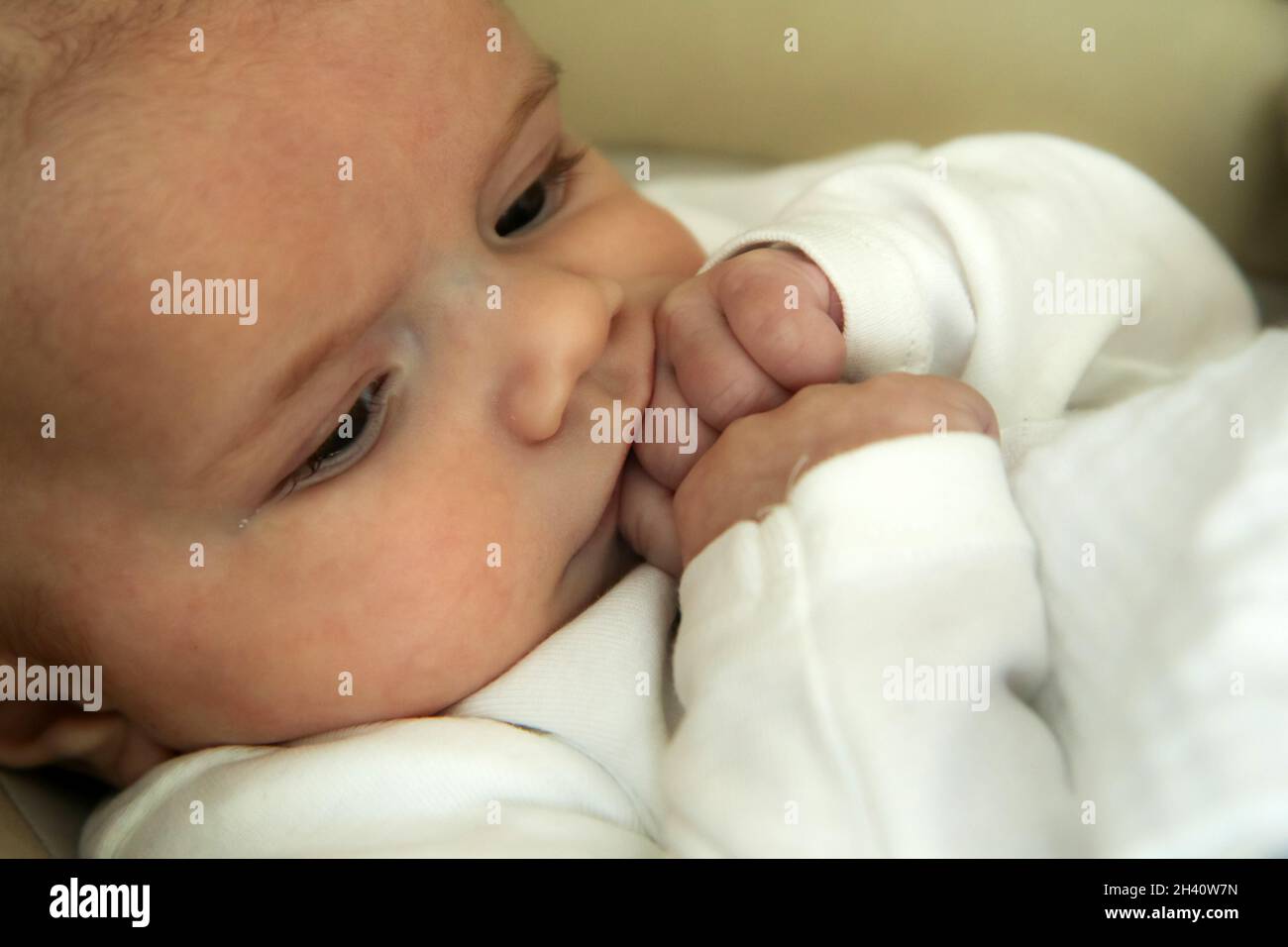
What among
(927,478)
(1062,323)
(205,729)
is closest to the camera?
A: (927,478)

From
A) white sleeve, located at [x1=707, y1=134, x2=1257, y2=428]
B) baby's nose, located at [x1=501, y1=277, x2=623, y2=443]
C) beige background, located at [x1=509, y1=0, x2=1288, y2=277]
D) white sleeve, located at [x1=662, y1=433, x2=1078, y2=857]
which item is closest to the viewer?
white sleeve, located at [x1=662, y1=433, x2=1078, y2=857]

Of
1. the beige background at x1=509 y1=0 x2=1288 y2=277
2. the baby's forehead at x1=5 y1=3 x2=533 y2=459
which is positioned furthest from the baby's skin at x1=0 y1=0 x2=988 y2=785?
the beige background at x1=509 y1=0 x2=1288 y2=277

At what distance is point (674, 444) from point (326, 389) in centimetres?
21

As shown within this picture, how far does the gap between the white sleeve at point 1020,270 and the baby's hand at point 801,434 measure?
0.33ft

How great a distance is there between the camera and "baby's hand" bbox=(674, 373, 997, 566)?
63 cm

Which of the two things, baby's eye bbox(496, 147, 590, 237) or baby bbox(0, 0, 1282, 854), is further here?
baby's eye bbox(496, 147, 590, 237)

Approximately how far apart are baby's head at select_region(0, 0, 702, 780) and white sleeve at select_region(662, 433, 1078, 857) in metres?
0.14

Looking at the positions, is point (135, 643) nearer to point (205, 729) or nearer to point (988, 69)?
point (205, 729)

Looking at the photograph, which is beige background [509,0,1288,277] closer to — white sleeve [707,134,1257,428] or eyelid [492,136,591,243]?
white sleeve [707,134,1257,428]

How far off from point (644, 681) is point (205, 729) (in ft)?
0.90

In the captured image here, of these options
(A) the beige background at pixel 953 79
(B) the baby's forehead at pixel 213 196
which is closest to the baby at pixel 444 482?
(B) the baby's forehead at pixel 213 196

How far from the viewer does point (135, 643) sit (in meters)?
0.68

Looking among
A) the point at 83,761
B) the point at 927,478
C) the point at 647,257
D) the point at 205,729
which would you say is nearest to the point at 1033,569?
the point at 927,478

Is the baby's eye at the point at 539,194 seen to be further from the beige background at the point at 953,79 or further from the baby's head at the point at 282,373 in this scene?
the beige background at the point at 953,79
